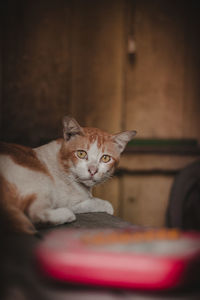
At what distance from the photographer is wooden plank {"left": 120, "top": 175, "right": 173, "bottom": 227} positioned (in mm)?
2566

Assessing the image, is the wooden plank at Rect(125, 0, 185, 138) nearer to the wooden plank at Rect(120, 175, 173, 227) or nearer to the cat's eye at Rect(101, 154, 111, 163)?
the wooden plank at Rect(120, 175, 173, 227)

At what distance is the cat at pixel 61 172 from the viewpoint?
979 mm

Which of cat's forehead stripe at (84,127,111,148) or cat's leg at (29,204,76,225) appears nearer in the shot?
cat's leg at (29,204,76,225)

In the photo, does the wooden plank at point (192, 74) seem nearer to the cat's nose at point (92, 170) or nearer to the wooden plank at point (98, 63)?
the wooden plank at point (98, 63)

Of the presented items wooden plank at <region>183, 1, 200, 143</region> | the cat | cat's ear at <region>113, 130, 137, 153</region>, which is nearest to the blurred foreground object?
the cat

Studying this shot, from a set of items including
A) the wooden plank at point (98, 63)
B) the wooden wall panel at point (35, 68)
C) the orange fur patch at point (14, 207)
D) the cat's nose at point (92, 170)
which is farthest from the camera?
the wooden plank at point (98, 63)

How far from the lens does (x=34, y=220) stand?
3.06ft

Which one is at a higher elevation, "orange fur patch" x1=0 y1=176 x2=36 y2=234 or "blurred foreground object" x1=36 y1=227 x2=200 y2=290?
"blurred foreground object" x1=36 y1=227 x2=200 y2=290

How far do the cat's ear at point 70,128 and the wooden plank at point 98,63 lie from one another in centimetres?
116

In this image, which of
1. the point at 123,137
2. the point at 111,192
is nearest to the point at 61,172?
the point at 123,137

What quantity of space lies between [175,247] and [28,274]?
220mm

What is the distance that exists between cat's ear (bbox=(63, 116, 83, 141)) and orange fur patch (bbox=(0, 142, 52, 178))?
16cm

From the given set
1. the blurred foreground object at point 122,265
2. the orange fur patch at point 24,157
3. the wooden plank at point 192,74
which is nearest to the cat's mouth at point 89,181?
the orange fur patch at point 24,157

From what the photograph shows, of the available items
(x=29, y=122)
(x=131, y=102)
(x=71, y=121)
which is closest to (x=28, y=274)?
(x=71, y=121)
